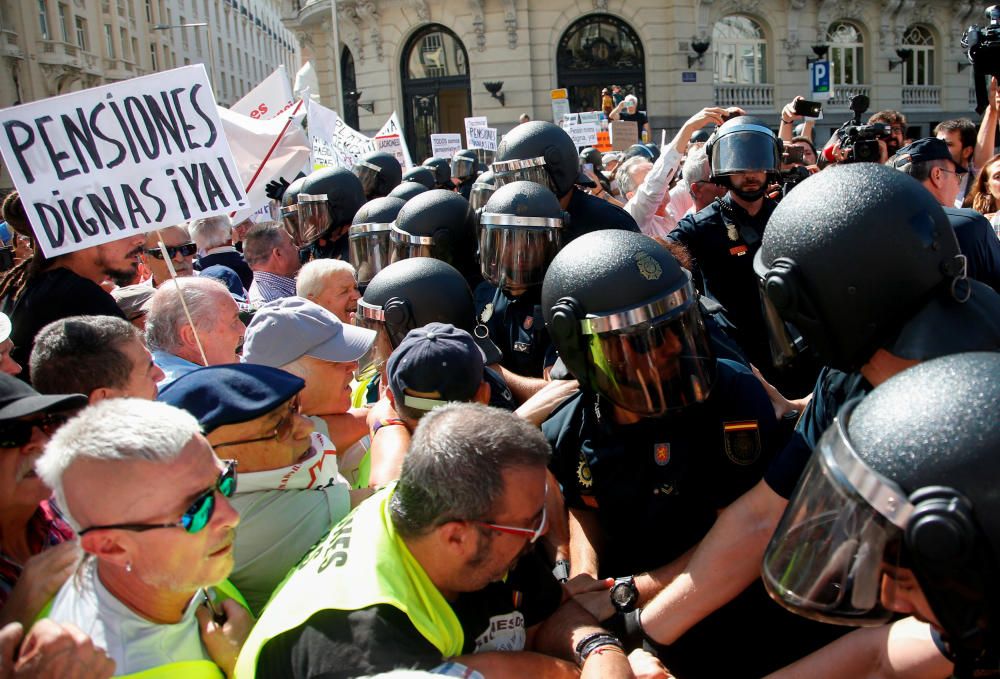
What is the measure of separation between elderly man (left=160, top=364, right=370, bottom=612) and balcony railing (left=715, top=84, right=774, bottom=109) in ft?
87.7

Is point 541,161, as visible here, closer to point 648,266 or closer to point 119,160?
point 119,160

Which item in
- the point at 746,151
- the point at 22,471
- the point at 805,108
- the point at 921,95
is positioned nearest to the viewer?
the point at 22,471

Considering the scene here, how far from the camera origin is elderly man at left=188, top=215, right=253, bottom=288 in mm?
6133

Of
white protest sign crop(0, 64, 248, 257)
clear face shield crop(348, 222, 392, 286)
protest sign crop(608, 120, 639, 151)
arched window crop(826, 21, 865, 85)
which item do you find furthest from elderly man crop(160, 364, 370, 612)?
arched window crop(826, 21, 865, 85)

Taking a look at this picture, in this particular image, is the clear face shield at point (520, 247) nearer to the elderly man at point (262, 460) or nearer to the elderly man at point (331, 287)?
the elderly man at point (331, 287)

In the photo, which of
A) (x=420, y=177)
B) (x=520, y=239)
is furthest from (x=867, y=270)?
(x=420, y=177)

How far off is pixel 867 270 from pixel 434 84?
26860 mm

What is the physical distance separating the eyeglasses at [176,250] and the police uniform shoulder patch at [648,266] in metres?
4.02

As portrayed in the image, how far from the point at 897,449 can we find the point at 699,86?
87.7ft

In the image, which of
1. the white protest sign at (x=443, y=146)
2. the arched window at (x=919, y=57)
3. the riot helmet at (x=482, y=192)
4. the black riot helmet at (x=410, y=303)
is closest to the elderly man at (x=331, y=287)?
the black riot helmet at (x=410, y=303)

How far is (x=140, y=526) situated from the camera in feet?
5.33

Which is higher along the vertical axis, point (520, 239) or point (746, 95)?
point (746, 95)

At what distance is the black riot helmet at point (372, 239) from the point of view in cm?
495

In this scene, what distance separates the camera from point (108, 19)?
41.9m
